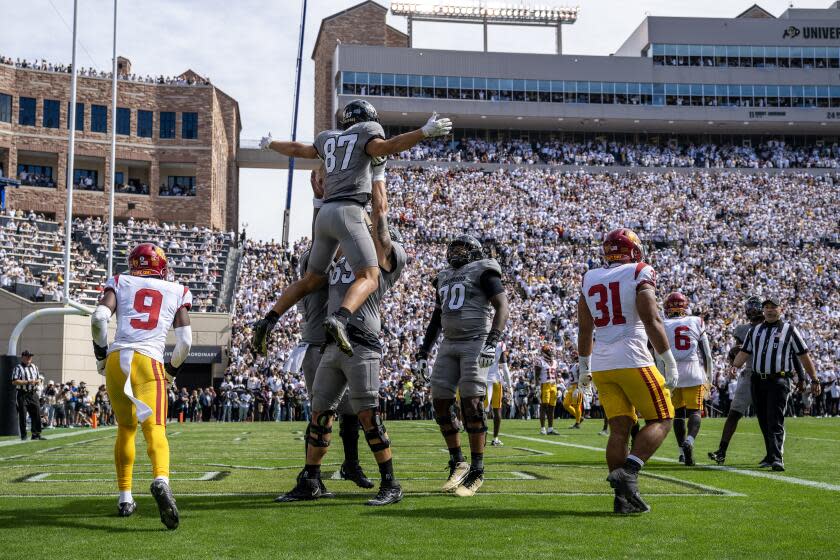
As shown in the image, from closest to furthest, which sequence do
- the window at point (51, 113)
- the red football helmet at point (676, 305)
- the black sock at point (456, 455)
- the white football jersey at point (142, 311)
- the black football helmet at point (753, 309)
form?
the white football jersey at point (142, 311) → the black sock at point (456, 455) → the red football helmet at point (676, 305) → the black football helmet at point (753, 309) → the window at point (51, 113)

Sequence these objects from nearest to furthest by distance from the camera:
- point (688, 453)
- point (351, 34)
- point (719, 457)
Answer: point (688, 453), point (719, 457), point (351, 34)

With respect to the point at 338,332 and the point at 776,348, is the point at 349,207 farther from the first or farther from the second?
the point at 776,348

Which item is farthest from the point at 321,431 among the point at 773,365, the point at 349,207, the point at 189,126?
the point at 189,126

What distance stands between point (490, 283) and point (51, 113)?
5270 cm

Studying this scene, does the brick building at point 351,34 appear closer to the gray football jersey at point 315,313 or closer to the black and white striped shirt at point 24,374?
the black and white striped shirt at point 24,374

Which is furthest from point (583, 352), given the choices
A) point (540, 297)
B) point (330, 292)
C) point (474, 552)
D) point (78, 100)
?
point (78, 100)

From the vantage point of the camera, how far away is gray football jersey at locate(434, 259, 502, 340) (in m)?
8.15

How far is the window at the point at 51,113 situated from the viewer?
5462cm

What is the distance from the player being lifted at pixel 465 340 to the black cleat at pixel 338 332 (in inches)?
80.1

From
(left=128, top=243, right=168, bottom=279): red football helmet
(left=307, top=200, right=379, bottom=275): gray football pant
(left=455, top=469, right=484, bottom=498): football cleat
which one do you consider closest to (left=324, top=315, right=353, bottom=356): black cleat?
(left=307, top=200, right=379, bottom=275): gray football pant

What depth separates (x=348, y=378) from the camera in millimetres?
6492

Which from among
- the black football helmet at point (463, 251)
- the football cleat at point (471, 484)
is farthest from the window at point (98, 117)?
the football cleat at point (471, 484)

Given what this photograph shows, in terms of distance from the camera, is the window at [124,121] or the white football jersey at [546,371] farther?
the window at [124,121]

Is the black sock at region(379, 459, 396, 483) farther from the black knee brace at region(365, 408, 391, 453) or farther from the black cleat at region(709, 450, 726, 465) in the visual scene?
the black cleat at region(709, 450, 726, 465)
